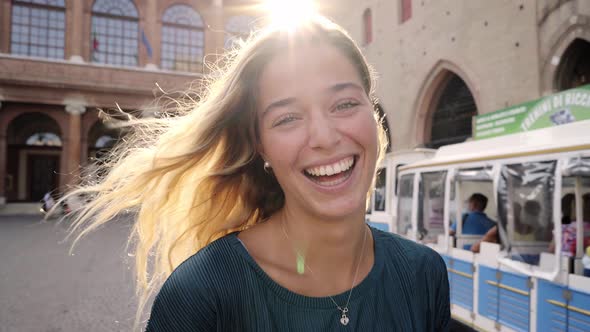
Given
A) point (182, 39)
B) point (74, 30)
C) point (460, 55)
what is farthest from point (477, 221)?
point (182, 39)

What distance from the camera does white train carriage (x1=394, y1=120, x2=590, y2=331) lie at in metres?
3.95

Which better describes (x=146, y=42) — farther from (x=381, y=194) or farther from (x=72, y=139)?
(x=381, y=194)

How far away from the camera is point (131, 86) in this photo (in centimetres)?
2384

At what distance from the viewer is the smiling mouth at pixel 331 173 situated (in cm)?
A: 153

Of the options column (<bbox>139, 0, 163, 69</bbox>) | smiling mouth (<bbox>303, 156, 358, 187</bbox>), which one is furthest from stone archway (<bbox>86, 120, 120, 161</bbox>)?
smiling mouth (<bbox>303, 156, 358, 187</bbox>)

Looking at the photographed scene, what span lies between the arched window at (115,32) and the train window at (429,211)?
22.0 m

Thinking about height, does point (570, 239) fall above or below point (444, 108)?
below

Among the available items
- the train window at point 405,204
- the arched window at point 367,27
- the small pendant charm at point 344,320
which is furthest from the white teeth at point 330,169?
the arched window at point 367,27

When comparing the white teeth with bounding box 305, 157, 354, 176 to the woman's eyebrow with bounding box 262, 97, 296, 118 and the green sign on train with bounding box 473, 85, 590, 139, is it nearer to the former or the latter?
the woman's eyebrow with bounding box 262, 97, 296, 118

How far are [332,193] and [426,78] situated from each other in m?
14.8

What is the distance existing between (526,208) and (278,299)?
3979 mm

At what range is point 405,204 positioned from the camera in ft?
24.8

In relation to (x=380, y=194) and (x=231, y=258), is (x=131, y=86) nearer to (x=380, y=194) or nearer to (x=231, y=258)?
(x=380, y=194)

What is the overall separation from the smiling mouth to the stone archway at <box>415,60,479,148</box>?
1321 cm
